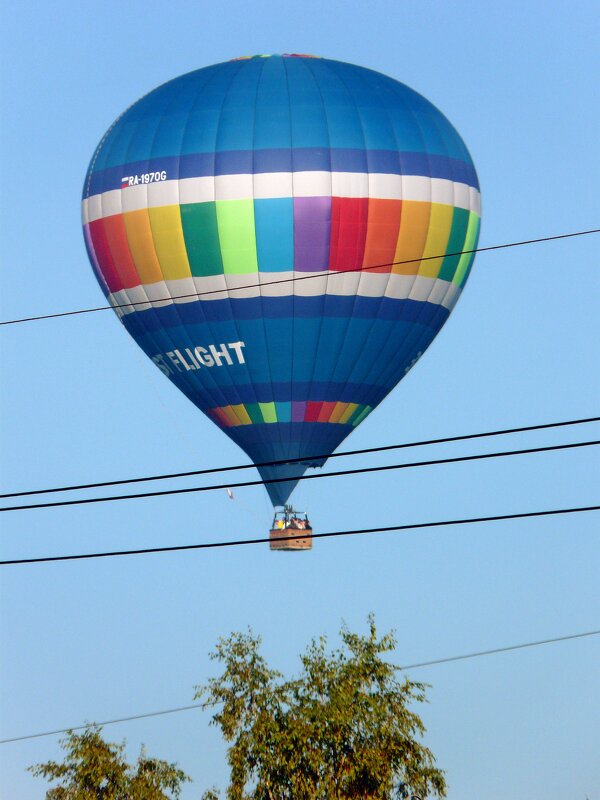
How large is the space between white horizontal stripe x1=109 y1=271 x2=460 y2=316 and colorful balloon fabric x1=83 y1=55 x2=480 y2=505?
0.13ft

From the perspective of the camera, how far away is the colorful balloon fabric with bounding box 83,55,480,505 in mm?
50469

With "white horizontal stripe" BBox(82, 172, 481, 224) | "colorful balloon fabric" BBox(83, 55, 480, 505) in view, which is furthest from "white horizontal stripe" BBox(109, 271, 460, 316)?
"white horizontal stripe" BBox(82, 172, 481, 224)

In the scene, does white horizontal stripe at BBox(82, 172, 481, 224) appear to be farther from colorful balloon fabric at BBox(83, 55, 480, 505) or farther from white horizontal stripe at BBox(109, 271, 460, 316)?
white horizontal stripe at BBox(109, 271, 460, 316)

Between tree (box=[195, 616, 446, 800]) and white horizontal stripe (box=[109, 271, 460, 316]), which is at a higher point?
white horizontal stripe (box=[109, 271, 460, 316])

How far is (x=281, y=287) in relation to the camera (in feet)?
166

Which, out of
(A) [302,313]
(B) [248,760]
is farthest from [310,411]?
(B) [248,760]

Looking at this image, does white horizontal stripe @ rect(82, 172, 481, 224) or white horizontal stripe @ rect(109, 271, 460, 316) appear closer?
white horizontal stripe @ rect(82, 172, 481, 224)

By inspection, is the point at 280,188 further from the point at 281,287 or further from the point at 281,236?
the point at 281,287

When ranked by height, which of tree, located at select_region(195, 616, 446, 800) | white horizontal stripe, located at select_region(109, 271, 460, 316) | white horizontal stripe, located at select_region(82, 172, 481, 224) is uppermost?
white horizontal stripe, located at select_region(82, 172, 481, 224)

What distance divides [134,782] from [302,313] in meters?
11.7

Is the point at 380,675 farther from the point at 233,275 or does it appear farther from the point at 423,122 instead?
the point at 423,122

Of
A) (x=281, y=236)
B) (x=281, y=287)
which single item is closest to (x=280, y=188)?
(x=281, y=236)

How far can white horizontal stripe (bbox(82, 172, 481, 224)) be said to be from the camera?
165 feet

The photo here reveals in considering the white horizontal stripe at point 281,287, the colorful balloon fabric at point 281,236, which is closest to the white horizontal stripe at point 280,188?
the colorful balloon fabric at point 281,236
